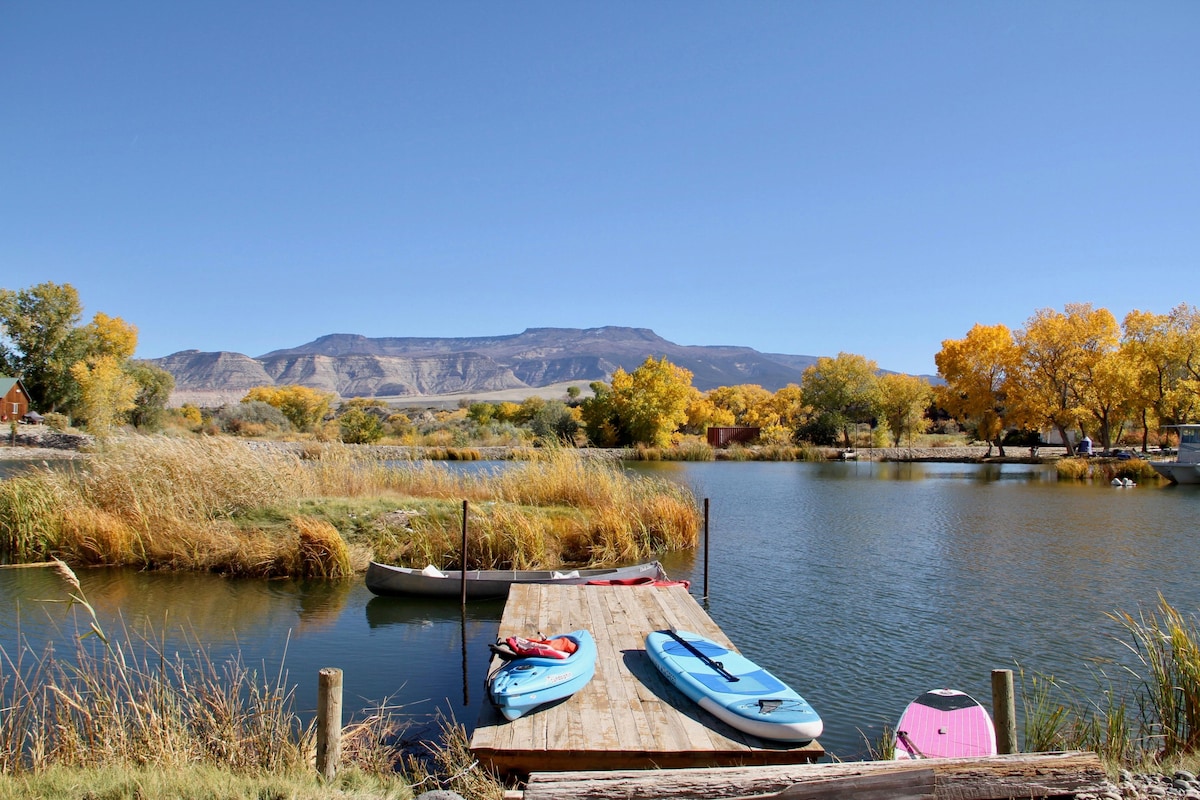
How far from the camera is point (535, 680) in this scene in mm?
6645

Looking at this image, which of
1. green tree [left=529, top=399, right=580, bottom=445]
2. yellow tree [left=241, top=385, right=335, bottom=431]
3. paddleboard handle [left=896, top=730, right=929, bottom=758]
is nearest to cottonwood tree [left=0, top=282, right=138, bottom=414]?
yellow tree [left=241, top=385, right=335, bottom=431]

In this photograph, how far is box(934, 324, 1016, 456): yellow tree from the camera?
48.1 m

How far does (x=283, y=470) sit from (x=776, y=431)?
42.0 metres

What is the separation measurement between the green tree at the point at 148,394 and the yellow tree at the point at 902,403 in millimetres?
48029

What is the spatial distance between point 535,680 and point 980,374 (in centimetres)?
4824

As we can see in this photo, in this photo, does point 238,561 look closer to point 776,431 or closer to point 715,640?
point 715,640

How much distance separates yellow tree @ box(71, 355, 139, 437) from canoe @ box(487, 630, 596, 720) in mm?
50920

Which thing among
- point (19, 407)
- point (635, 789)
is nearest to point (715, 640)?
point (635, 789)

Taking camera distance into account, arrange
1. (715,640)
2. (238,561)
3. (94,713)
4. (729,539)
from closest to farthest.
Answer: (94,713)
(715,640)
(238,561)
(729,539)

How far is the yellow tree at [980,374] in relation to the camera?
158 ft

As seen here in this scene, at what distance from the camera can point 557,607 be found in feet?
33.4

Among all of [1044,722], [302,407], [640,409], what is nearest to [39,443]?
[302,407]

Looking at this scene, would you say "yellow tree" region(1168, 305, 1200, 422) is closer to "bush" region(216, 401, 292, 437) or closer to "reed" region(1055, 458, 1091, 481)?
"reed" region(1055, 458, 1091, 481)

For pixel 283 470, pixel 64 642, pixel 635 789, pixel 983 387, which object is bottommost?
pixel 64 642
